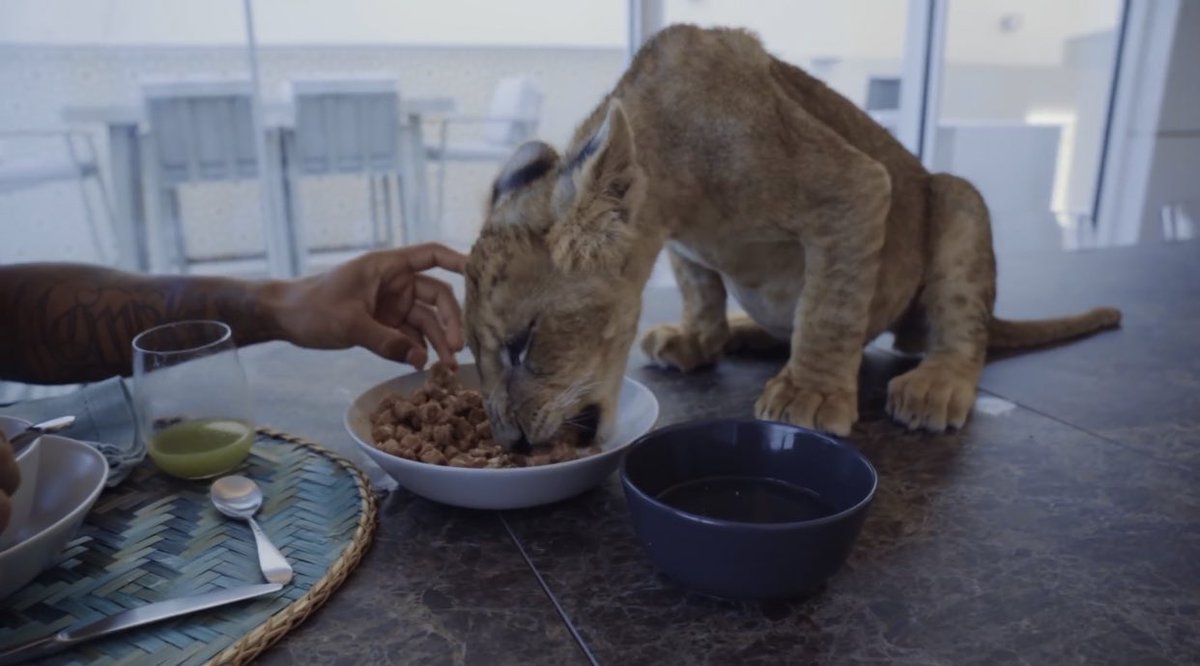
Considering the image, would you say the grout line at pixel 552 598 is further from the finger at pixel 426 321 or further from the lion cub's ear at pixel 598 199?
the finger at pixel 426 321

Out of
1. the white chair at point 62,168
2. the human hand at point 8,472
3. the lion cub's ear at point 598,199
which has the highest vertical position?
the lion cub's ear at point 598,199

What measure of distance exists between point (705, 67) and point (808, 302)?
391mm

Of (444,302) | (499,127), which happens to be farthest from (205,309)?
(499,127)

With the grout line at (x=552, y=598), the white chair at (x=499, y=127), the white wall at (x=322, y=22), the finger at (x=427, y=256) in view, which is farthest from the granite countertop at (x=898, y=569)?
the white chair at (x=499, y=127)

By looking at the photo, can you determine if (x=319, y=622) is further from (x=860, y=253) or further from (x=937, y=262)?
(x=937, y=262)

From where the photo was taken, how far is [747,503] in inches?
33.3

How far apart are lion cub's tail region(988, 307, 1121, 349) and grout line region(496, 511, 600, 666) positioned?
3.32ft

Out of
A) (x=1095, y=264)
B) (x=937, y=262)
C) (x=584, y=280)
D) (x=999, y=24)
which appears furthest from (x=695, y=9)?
(x=584, y=280)

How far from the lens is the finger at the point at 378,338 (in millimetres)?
1238

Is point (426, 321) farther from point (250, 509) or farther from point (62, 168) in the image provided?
point (62, 168)

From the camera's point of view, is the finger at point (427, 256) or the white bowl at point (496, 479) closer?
the white bowl at point (496, 479)

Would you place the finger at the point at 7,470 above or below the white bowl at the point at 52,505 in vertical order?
above

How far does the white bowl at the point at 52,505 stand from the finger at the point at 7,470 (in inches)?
1.8

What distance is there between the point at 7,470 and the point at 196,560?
18 cm
